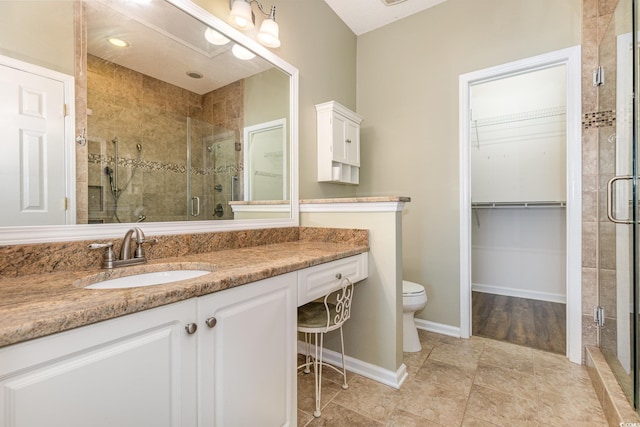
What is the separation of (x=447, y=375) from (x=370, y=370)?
0.49m

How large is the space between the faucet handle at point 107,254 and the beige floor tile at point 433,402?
153 centimetres

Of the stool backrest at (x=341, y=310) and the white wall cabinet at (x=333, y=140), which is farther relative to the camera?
the white wall cabinet at (x=333, y=140)

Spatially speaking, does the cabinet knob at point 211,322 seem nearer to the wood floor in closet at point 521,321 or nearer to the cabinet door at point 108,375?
the cabinet door at point 108,375

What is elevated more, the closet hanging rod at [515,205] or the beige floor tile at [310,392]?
the closet hanging rod at [515,205]

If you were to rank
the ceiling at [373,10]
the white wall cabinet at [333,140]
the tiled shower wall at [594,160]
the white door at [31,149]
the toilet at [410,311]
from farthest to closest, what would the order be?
A: the ceiling at [373,10] < the white wall cabinet at [333,140] < the toilet at [410,311] < the tiled shower wall at [594,160] < the white door at [31,149]

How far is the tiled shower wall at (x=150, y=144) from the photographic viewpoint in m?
1.16

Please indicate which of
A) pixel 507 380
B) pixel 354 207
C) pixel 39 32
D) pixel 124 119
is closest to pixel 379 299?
pixel 354 207

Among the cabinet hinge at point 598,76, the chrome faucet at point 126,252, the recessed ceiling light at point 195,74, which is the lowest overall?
the chrome faucet at point 126,252

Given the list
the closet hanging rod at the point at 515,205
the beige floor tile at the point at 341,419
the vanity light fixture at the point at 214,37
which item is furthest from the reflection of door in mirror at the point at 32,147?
the closet hanging rod at the point at 515,205

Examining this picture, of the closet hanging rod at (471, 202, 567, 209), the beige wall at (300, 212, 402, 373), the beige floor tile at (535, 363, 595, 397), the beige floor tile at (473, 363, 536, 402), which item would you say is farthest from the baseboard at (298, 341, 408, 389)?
the closet hanging rod at (471, 202, 567, 209)

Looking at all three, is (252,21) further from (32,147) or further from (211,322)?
(211,322)

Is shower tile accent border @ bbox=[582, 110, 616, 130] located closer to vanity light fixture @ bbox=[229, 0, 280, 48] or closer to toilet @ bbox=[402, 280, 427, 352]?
toilet @ bbox=[402, 280, 427, 352]

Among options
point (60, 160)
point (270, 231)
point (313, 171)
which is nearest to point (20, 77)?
point (60, 160)

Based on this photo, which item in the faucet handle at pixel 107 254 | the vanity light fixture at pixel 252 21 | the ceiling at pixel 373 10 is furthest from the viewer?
the ceiling at pixel 373 10
